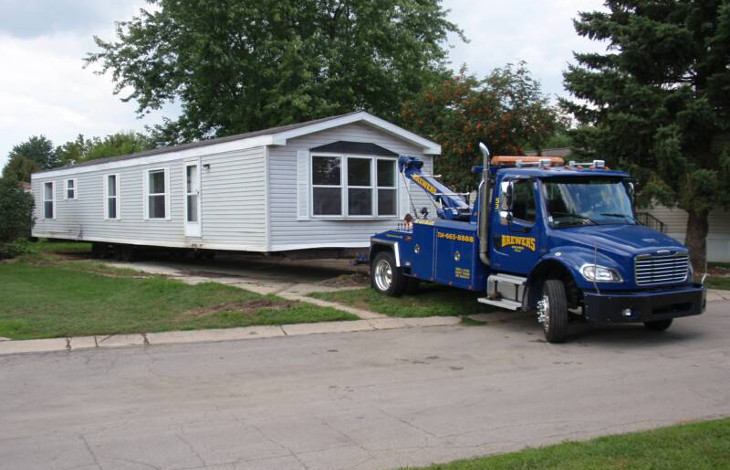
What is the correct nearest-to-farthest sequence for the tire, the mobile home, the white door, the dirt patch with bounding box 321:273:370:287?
1. the tire
2. the dirt patch with bounding box 321:273:370:287
3. the mobile home
4. the white door

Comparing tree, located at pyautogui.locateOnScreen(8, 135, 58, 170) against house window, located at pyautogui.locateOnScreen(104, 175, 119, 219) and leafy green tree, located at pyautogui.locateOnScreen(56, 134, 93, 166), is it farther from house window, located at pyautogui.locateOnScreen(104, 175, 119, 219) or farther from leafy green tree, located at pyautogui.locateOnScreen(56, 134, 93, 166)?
house window, located at pyautogui.locateOnScreen(104, 175, 119, 219)

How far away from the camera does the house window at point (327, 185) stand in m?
15.4

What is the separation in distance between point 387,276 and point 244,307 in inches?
116

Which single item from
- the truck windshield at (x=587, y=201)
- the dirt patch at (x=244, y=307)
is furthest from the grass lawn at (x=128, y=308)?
the truck windshield at (x=587, y=201)

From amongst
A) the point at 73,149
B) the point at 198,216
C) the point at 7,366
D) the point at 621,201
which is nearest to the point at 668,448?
the point at 621,201

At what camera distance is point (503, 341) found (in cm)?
966

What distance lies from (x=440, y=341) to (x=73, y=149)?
209 ft

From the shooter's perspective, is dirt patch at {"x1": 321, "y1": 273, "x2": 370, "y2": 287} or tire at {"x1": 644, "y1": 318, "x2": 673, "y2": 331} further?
dirt patch at {"x1": 321, "y1": 273, "x2": 370, "y2": 287}

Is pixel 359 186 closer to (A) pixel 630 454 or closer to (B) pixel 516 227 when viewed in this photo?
(B) pixel 516 227

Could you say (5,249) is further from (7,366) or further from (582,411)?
(582,411)

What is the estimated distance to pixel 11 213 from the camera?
21578 mm

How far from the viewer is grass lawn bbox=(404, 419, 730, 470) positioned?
4.48 metres

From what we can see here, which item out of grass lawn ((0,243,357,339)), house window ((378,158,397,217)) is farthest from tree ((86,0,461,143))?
grass lawn ((0,243,357,339))

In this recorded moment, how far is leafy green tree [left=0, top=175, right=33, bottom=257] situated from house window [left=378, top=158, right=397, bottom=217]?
40.7 ft
